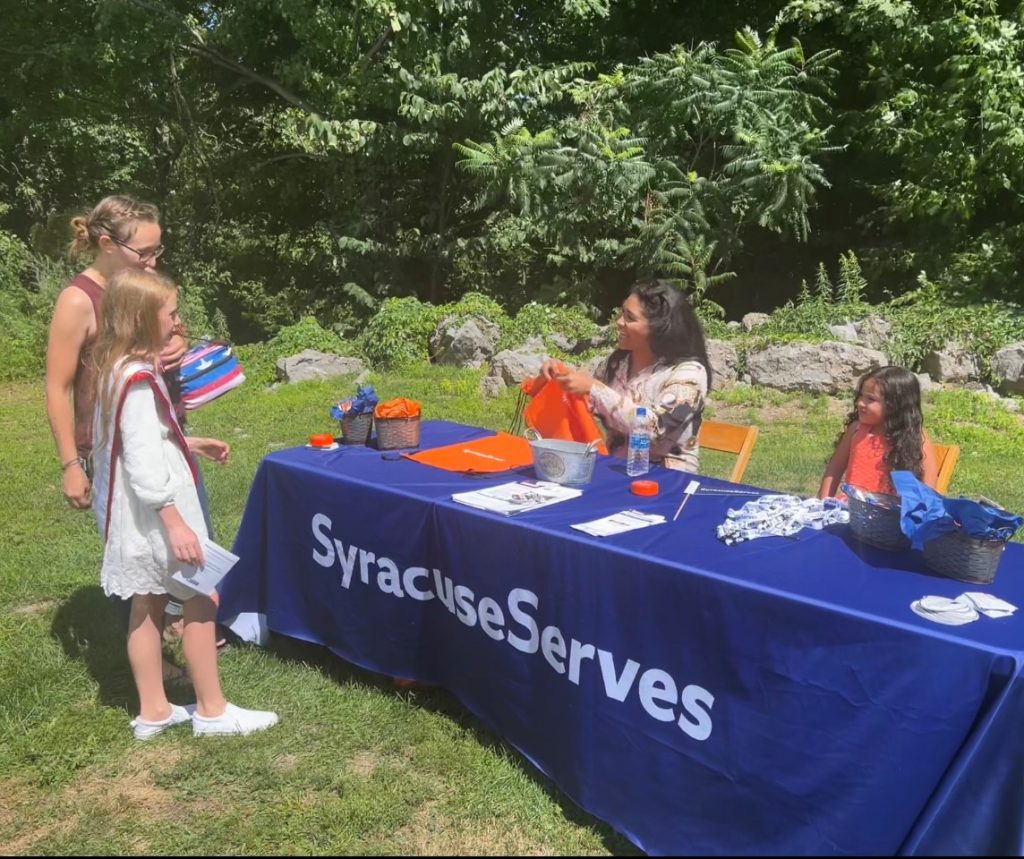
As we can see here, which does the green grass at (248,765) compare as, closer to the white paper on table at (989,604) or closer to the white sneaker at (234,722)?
the white sneaker at (234,722)

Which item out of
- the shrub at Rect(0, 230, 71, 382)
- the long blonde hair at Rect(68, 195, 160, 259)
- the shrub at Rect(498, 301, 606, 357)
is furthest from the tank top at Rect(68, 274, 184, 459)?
the shrub at Rect(0, 230, 71, 382)

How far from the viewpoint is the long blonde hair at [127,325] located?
2.50 meters

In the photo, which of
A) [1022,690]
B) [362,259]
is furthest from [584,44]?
[1022,690]

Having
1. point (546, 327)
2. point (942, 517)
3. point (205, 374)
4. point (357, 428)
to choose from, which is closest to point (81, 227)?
point (205, 374)

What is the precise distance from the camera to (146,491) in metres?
2.44

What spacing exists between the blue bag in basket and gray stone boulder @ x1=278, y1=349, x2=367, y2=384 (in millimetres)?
6648

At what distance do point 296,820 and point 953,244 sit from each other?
11.5 meters

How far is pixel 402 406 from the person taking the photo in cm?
343

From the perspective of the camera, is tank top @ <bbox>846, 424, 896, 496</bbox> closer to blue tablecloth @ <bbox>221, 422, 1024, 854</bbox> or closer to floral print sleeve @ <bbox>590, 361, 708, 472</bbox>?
floral print sleeve @ <bbox>590, 361, 708, 472</bbox>

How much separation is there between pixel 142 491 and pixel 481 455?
4.36 feet

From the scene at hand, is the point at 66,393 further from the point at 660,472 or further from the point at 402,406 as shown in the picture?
the point at 660,472

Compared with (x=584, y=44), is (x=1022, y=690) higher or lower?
lower

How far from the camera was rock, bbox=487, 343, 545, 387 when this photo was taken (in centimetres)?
877

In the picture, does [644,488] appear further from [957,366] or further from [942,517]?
[957,366]
